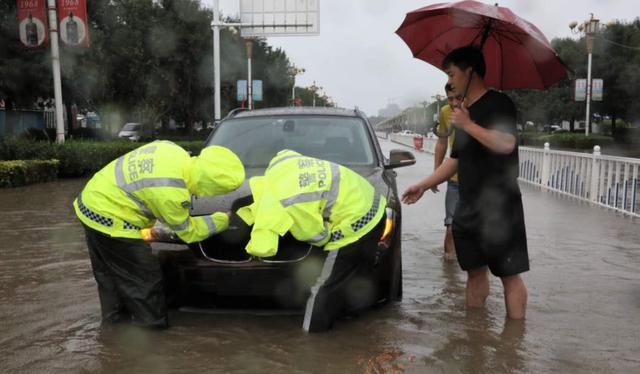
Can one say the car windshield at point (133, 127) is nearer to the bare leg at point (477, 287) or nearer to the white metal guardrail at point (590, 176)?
the white metal guardrail at point (590, 176)

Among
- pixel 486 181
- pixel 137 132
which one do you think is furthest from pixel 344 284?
pixel 137 132

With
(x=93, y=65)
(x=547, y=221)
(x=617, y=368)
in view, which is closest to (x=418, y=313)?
(x=617, y=368)

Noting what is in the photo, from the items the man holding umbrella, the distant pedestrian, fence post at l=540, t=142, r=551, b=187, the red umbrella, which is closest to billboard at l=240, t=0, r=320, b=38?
fence post at l=540, t=142, r=551, b=187

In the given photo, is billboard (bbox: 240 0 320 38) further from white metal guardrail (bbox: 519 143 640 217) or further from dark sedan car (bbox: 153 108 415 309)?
dark sedan car (bbox: 153 108 415 309)

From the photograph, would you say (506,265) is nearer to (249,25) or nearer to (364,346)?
(364,346)

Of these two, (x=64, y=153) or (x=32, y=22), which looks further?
(x=32, y=22)

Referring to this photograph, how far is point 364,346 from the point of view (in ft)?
12.7

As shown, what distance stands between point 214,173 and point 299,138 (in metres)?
2.00

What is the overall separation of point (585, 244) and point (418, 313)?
3716 millimetres

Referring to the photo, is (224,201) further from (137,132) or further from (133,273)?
(137,132)

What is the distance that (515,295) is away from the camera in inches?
164

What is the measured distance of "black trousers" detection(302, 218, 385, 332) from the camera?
146 inches

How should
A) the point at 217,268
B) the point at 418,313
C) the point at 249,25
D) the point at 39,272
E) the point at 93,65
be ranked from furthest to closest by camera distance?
the point at 93,65 → the point at 249,25 → the point at 39,272 → the point at 418,313 → the point at 217,268

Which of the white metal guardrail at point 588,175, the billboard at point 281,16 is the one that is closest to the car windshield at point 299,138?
the white metal guardrail at point 588,175
